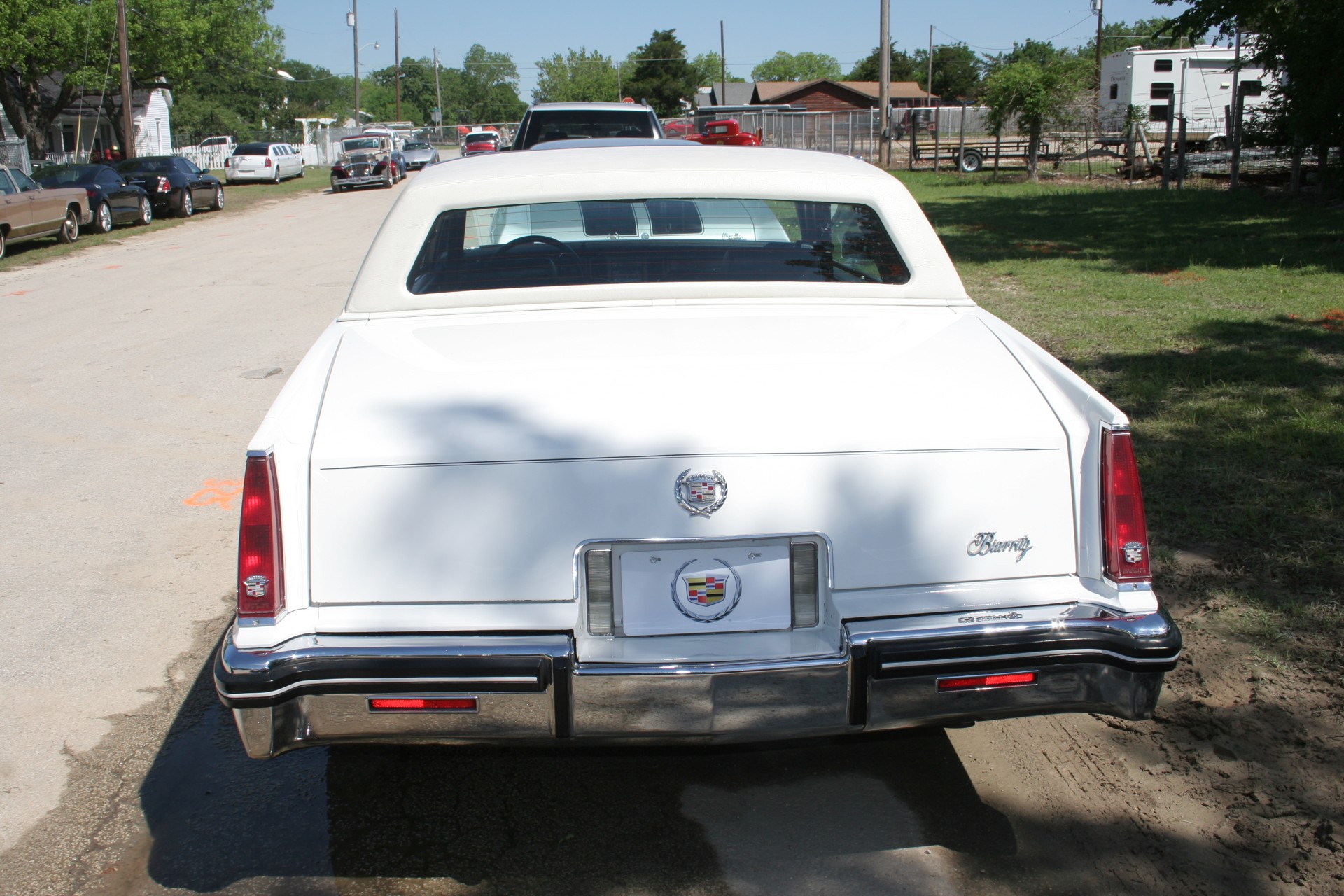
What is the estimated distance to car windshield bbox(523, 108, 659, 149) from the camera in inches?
530

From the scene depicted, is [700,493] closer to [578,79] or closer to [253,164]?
[253,164]

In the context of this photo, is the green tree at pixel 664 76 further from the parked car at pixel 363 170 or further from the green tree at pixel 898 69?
the parked car at pixel 363 170

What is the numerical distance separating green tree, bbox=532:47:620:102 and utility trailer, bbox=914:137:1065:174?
197 feet

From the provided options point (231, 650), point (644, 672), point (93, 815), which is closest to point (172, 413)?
point (93, 815)

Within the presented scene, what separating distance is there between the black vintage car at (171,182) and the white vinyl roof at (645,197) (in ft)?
76.7

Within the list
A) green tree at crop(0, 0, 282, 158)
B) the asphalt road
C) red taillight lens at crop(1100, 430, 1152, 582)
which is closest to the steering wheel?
the asphalt road

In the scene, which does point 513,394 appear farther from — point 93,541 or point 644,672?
point 93,541

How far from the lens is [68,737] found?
3.44m

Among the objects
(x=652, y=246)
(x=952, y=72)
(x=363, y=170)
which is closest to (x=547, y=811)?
(x=652, y=246)

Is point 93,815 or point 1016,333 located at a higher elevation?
point 1016,333

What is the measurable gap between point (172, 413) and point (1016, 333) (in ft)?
19.9

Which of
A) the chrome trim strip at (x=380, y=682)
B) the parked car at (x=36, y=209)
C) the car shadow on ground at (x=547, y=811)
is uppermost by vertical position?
the parked car at (x=36, y=209)

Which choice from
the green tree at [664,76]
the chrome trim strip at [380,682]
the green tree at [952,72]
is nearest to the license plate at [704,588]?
the chrome trim strip at [380,682]

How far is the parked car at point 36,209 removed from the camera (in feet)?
55.3
